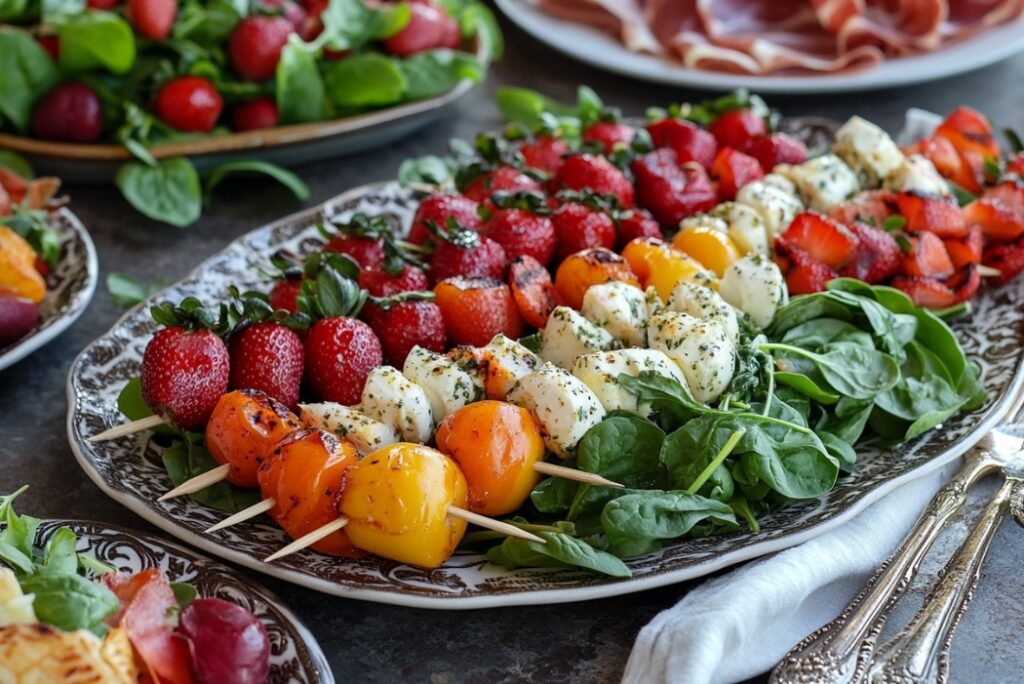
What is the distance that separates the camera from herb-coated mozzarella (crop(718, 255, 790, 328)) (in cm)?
185

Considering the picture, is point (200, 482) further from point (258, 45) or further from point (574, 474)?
point (258, 45)

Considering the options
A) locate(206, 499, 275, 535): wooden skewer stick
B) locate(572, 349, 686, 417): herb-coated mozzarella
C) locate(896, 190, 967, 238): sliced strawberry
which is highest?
locate(896, 190, 967, 238): sliced strawberry

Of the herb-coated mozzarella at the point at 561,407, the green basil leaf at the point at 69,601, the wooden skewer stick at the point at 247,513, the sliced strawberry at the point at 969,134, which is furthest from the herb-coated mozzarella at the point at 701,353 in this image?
the sliced strawberry at the point at 969,134

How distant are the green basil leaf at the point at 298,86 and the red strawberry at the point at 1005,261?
4.58 ft

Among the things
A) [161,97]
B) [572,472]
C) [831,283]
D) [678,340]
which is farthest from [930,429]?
[161,97]

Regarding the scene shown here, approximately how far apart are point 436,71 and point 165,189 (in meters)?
0.69

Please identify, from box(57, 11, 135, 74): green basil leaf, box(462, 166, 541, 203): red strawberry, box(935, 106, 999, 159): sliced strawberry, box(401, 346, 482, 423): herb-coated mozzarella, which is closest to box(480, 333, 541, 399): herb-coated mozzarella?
box(401, 346, 482, 423): herb-coated mozzarella

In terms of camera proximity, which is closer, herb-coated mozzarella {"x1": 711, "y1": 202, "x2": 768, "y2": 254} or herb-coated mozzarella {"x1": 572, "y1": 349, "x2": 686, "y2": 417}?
herb-coated mozzarella {"x1": 572, "y1": 349, "x2": 686, "y2": 417}

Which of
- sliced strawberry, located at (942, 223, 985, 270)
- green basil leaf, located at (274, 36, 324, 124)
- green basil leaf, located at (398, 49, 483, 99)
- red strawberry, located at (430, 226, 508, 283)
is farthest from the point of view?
green basil leaf, located at (398, 49, 483, 99)

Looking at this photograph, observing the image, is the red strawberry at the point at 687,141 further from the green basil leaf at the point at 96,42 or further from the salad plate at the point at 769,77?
the green basil leaf at the point at 96,42

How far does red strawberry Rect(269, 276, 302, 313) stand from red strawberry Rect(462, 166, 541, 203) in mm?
414

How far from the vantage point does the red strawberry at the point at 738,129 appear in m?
2.38

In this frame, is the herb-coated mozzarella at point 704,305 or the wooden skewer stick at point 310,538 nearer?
the wooden skewer stick at point 310,538

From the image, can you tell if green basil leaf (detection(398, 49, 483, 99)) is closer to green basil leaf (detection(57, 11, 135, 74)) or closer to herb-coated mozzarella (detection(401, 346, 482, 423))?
green basil leaf (detection(57, 11, 135, 74))
